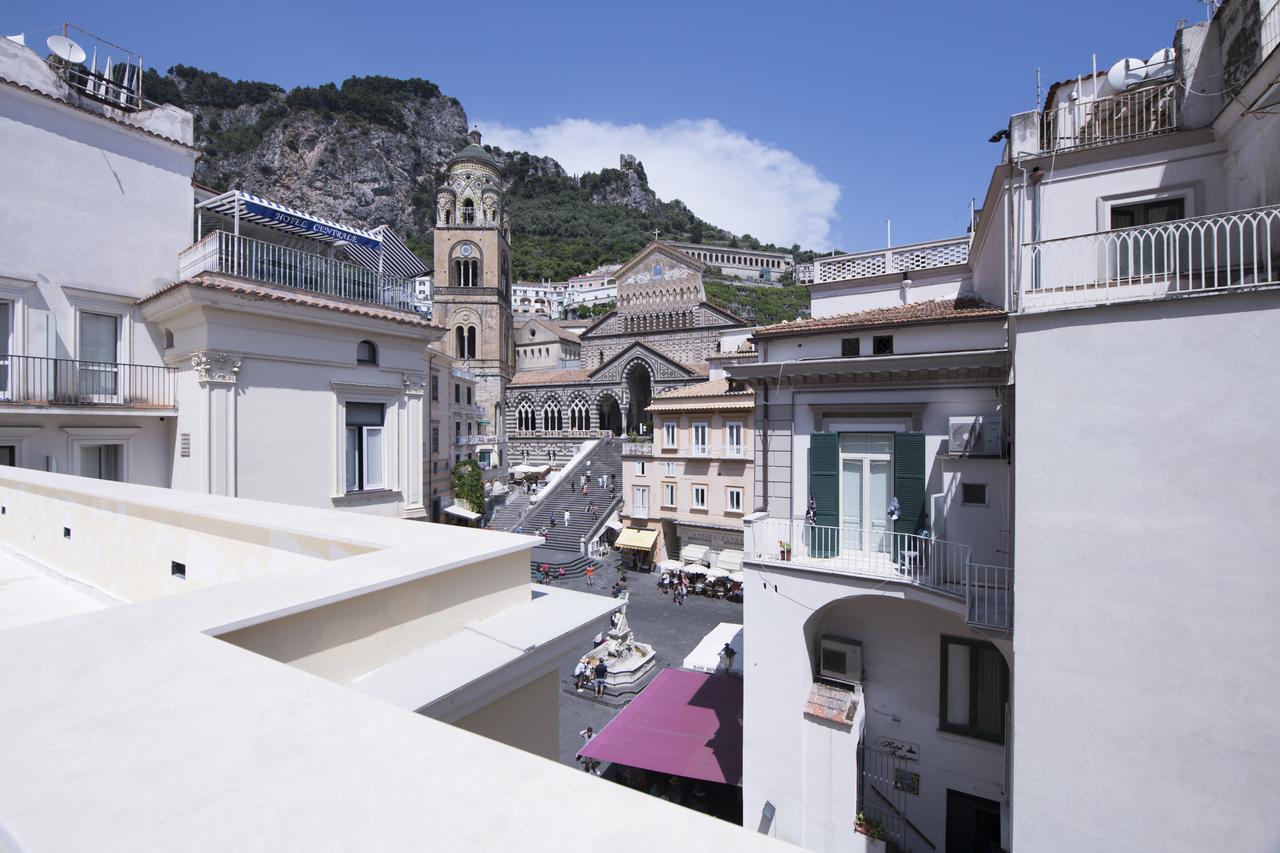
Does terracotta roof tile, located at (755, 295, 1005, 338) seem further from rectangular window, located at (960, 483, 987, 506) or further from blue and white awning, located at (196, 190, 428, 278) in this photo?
blue and white awning, located at (196, 190, 428, 278)

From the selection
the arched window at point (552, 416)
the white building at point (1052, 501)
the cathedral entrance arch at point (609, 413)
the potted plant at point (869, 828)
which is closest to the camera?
the white building at point (1052, 501)

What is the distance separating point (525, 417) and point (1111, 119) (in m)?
46.0

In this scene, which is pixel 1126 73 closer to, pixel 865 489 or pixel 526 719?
pixel 865 489

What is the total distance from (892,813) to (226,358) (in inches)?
473

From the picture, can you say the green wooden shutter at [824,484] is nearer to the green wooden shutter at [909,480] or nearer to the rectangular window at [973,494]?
the green wooden shutter at [909,480]

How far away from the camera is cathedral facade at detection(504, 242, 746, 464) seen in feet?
155

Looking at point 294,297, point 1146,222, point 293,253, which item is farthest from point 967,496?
point 293,253

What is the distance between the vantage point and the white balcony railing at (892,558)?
8245 millimetres

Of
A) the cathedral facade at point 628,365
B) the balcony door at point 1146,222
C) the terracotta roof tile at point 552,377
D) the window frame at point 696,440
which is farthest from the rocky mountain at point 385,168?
the balcony door at point 1146,222

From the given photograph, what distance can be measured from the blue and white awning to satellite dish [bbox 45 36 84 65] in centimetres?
228

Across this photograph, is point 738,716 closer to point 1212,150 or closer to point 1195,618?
point 1195,618

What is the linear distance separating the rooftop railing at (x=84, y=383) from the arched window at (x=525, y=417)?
42696mm

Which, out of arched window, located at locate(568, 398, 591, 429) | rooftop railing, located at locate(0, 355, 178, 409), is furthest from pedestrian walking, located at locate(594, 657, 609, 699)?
arched window, located at locate(568, 398, 591, 429)

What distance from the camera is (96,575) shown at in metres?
5.20
